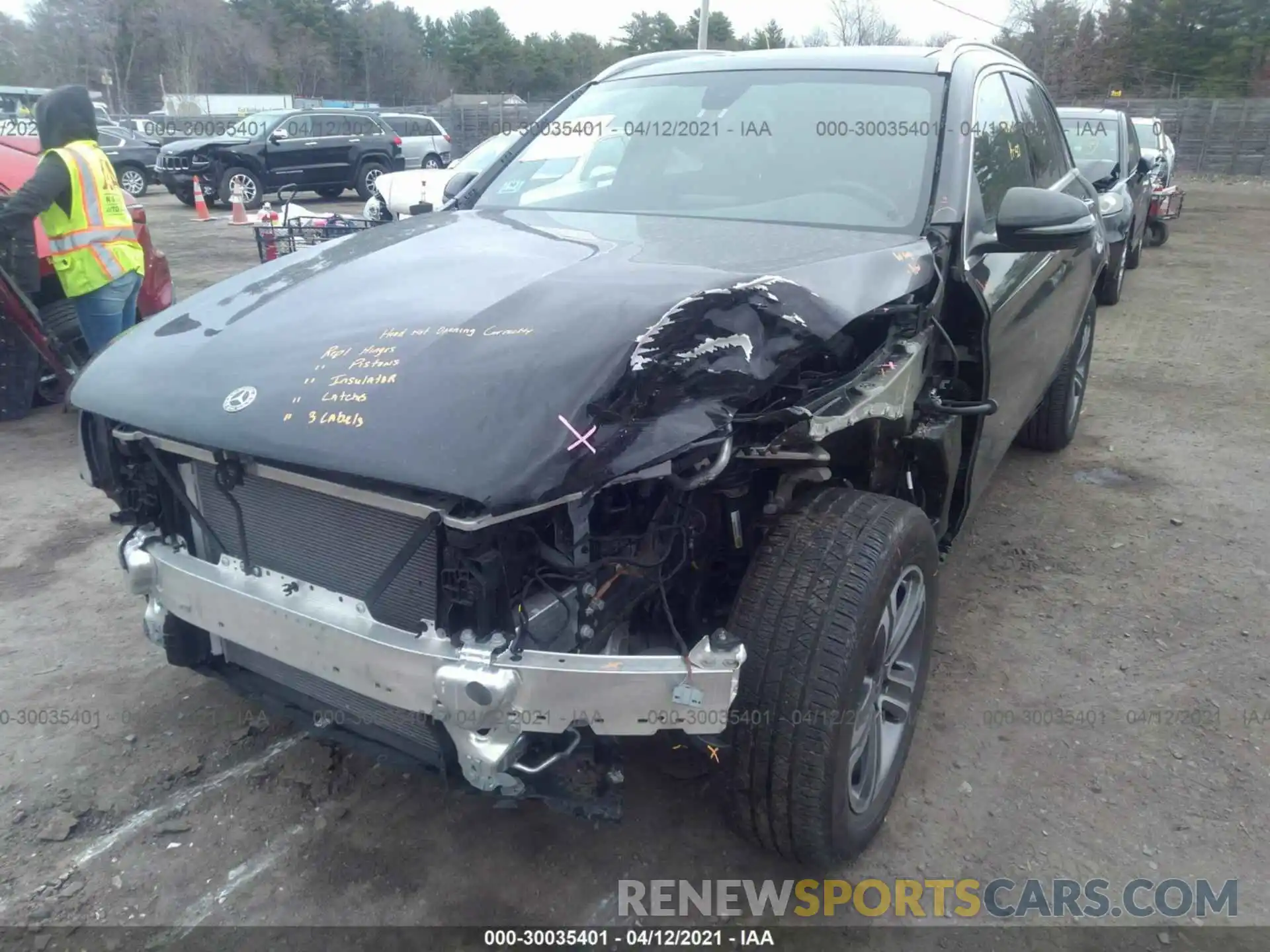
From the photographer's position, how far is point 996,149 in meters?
3.31

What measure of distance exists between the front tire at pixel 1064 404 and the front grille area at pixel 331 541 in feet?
12.7

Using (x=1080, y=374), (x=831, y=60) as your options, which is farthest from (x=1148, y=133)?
(x=831, y=60)

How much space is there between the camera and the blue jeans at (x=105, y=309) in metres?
5.39

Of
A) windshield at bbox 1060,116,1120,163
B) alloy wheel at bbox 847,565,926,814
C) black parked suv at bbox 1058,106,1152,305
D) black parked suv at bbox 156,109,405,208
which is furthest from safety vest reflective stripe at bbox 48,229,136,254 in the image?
black parked suv at bbox 156,109,405,208

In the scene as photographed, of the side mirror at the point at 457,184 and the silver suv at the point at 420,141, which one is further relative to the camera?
the silver suv at the point at 420,141

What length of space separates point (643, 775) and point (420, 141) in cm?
2096

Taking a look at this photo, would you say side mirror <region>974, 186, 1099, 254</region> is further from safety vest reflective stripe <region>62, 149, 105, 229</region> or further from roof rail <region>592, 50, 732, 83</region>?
safety vest reflective stripe <region>62, 149, 105, 229</region>

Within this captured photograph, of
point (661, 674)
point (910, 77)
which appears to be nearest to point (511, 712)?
point (661, 674)

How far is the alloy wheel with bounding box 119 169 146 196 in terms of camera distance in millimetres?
19188

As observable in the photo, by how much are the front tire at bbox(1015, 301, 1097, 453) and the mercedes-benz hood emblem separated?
4050mm

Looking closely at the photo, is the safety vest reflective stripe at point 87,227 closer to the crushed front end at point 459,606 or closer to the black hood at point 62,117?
the black hood at point 62,117

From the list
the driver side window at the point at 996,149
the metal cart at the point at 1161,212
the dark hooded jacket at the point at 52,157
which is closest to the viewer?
the driver side window at the point at 996,149

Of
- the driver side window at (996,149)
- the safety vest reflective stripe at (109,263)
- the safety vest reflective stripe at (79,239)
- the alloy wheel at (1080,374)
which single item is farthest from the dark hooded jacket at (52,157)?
the alloy wheel at (1080,374)

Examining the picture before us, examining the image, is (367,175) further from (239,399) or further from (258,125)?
(239,399)
